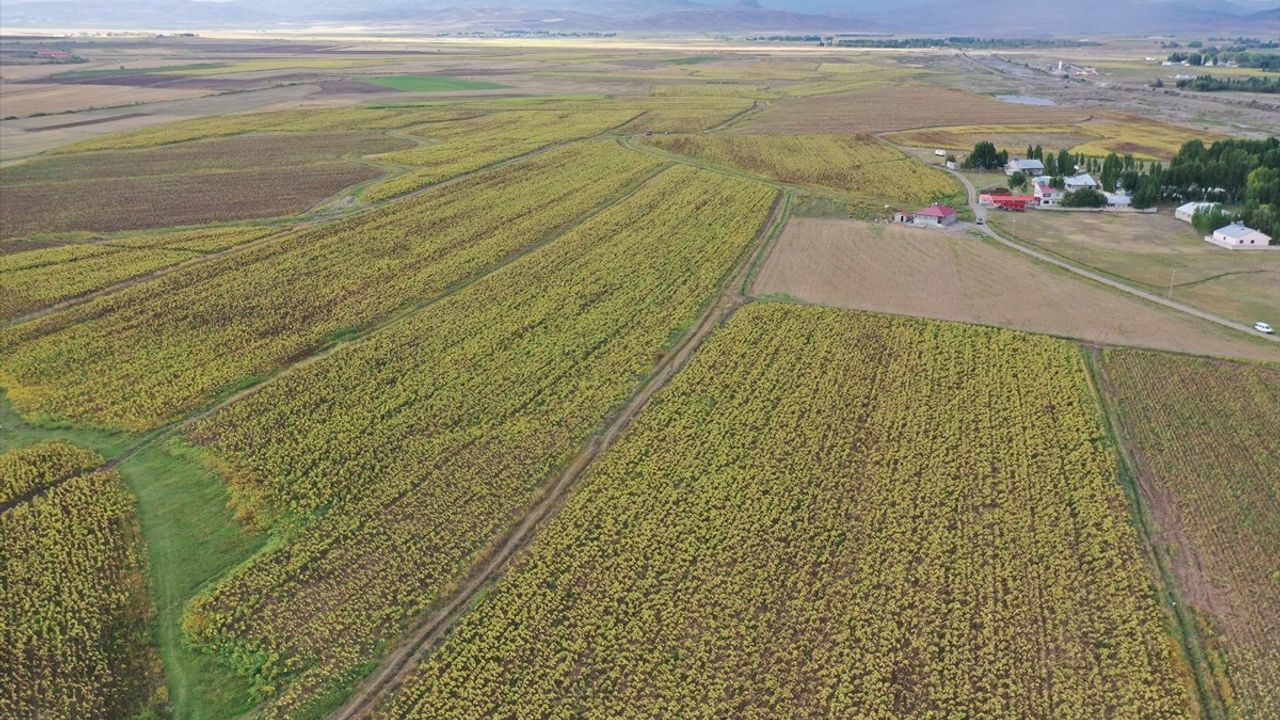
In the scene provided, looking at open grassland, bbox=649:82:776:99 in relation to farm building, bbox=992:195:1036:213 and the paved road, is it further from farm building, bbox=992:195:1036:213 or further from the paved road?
the paved road

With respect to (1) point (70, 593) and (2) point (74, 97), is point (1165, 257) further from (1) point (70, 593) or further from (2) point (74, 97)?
(2) point (74, 97)

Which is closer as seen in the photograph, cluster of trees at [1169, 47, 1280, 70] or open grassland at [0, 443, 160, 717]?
open grassland at [0, 443, 160, 717]

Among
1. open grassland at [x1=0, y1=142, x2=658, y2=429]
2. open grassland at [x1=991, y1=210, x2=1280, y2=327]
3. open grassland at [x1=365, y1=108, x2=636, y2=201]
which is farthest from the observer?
open grassland at [x1=365, y1=108, x2=636, y2=201]

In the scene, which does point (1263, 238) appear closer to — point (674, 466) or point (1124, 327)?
point (1124, 327)

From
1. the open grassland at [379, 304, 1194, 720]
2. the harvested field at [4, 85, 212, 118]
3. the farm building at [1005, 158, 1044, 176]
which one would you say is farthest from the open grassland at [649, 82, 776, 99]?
the open grassland at [379, 304, 1194, 720]

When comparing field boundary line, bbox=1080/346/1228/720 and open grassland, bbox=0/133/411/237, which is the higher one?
open grassland, bbox=0/133/411/237

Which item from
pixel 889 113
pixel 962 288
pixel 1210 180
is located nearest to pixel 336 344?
pixel 962 288
